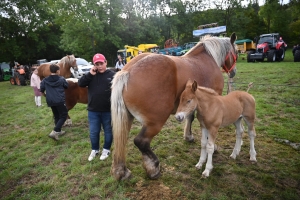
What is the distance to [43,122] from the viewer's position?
6.28 meters

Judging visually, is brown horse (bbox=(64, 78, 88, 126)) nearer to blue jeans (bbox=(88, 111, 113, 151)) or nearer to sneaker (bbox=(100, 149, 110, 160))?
blue jeans (bbox=(88, 111, 113, 151))

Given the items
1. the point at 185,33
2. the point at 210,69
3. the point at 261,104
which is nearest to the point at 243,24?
the point at 185,33

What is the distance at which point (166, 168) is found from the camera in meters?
3.28

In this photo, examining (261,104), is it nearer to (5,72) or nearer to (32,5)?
(5,72)

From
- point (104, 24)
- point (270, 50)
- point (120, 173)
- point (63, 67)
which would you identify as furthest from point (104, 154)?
point (104, 24)

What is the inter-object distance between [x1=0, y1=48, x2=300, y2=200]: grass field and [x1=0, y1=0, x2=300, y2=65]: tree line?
21.8 m

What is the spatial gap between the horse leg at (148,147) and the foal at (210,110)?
1.42 feet

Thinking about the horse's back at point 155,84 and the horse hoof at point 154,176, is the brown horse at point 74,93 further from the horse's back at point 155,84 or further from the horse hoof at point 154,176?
the horse hoof at point 154,176

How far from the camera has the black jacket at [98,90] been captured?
132 inches

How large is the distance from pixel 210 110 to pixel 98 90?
6.27 feet

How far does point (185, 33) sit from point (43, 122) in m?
36.7

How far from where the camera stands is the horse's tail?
2670mm

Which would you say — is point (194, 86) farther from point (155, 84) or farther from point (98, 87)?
point (98, 87)

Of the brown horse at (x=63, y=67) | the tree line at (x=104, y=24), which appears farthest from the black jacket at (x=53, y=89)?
the tree line at (x=104, y=24)
